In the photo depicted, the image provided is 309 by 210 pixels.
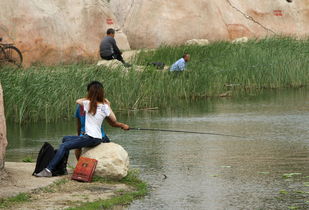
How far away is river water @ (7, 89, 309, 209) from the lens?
10.4 metres

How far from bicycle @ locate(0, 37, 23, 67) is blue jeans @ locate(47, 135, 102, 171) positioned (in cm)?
1697

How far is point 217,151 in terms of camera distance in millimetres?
14172

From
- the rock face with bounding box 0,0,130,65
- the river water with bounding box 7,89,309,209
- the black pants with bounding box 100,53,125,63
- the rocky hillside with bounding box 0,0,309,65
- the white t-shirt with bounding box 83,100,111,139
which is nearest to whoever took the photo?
the river water with bounding box 7,89,309,209

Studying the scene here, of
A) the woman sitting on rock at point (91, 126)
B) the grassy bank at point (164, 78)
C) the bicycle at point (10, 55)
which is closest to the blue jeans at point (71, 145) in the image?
the woman sitting on rock at point (91, 126)

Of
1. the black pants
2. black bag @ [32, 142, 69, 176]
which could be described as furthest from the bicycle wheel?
black bag @ [32, 142, 69, 176]

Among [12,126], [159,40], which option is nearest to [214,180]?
[12,126]

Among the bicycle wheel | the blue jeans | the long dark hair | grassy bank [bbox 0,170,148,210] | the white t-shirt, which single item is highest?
the bicycle wheel

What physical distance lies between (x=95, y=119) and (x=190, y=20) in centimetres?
2514

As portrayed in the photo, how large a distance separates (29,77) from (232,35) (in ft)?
61.2

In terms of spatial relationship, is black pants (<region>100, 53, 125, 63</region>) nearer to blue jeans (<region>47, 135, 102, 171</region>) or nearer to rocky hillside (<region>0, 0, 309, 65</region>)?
rocky hillside (<region>0, 0, 309, 65</region>)

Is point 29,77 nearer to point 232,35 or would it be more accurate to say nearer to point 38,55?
point 38,55

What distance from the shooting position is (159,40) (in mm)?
35438

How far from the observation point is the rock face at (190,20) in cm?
3569

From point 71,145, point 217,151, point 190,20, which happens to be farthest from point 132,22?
point 71,145
